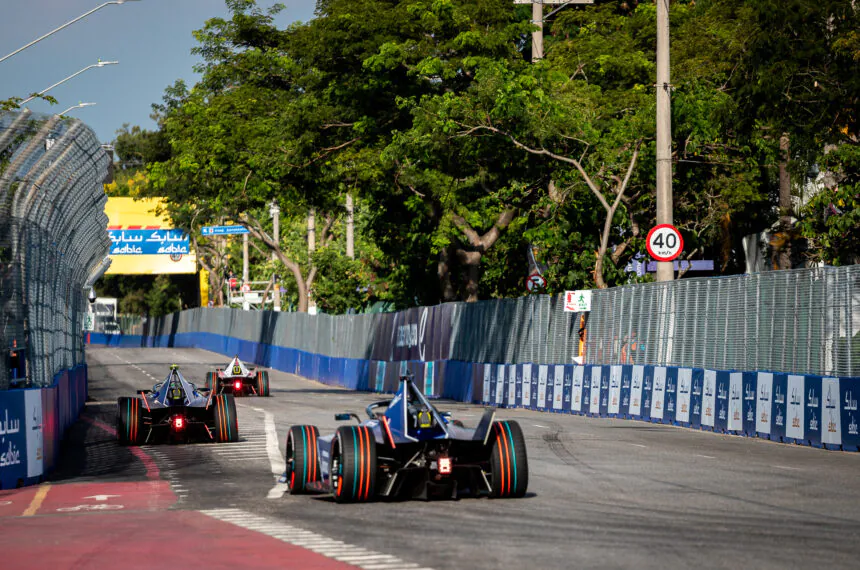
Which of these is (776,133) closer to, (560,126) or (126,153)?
(560,126)

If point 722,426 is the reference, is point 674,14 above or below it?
above

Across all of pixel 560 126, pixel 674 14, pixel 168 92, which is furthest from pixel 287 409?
pixel 168 92

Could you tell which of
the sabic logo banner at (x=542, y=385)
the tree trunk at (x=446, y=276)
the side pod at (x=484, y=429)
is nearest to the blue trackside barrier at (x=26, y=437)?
the side pod at (x=484, y=429)

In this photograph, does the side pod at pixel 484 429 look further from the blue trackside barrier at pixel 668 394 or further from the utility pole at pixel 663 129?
the utility pole at pixel 663 129

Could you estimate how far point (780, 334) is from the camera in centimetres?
2084

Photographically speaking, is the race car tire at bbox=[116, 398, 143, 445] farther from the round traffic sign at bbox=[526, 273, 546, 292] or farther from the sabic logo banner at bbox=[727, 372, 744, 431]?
the round traffic sign at bbox=[526, 273, 546, 292]

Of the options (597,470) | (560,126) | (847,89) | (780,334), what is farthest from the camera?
(560,126)

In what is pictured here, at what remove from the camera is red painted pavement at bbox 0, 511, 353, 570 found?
876 centimetres

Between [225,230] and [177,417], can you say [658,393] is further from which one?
[225,230]

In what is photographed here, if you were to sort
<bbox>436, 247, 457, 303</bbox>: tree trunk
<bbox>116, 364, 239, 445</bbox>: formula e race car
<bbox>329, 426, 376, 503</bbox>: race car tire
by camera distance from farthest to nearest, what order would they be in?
<bbox>436, 247, 457, 303</bbox>: tree trunk → <bbox>116, 364, 239, 445</bbox>: formula e race car → <bbox>329, 426, 376, 503</bbox>: race car tire

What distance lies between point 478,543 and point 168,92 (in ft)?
183

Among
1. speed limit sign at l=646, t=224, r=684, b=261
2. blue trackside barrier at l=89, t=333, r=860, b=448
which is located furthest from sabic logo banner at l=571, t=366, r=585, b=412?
speed limit sign at l=646, t=224, r=684, b=261

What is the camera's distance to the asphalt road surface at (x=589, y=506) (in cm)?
891

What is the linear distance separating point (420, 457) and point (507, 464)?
0.78 metres
